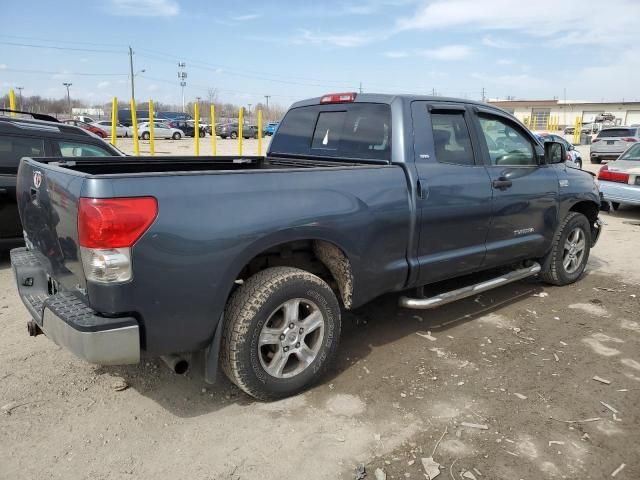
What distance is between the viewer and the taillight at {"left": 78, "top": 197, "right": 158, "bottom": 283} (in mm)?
2455

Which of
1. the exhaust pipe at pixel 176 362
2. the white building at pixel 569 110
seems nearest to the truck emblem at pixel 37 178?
the exhaust pipe at pixel 176 362

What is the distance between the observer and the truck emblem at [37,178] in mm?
3020

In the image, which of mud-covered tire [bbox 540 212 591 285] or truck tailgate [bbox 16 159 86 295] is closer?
truck tailgate [bbox 16 159 86 295]

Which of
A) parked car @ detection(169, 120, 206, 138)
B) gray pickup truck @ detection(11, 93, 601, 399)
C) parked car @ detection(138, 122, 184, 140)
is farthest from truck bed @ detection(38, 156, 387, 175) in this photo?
parked car @ detection(169, 120, 206, 138)

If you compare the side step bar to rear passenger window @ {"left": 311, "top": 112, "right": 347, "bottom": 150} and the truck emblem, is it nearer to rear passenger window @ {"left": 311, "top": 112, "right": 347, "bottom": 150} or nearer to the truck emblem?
rear passenger window @ {"left": 311, "top": 112, "right": 347, "bottom": 150}

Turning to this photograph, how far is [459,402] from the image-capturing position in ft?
10.8

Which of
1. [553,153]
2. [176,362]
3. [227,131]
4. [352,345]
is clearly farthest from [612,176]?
[227,131]

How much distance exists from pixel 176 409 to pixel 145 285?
1005mm

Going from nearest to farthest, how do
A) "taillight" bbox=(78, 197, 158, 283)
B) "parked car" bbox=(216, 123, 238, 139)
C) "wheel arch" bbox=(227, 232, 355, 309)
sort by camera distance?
"taillight" bbox=(78, 197, 158, 283)
"wheel arch" bbox=(227, 232, 355, 309)
"parked car" bbox=(216, 123, 238, 139)

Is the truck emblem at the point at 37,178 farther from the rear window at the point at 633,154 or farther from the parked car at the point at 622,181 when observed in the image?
the rear window at the point at 633,154

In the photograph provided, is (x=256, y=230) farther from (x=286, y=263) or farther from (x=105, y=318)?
(x=105, y=318)

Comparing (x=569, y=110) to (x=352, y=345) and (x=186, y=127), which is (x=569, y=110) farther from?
(x=352, y=345)

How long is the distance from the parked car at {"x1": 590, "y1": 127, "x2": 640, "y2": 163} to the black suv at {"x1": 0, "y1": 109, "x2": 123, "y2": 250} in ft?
74.0

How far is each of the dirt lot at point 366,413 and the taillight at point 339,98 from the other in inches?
75.2
